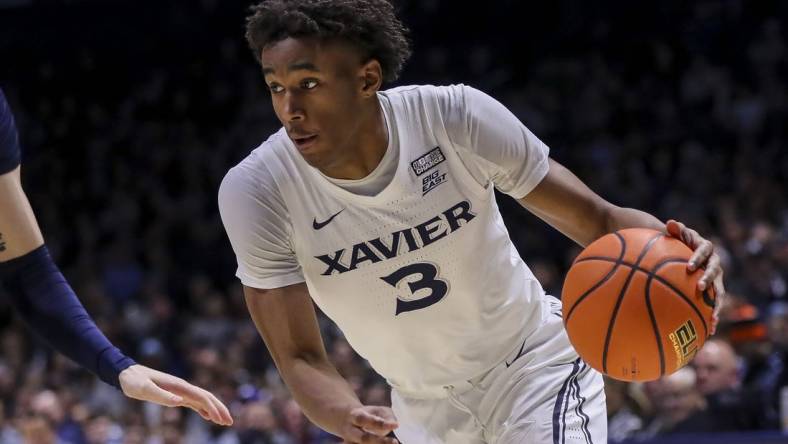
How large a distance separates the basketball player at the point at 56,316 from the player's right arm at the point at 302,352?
0.30 meters

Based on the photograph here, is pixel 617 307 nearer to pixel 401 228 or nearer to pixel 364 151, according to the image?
pixel 401 228

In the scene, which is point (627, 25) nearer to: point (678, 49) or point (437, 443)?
point (678, 49)

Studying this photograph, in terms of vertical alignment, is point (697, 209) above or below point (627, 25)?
below

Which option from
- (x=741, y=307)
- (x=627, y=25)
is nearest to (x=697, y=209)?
(x=741, y=307)

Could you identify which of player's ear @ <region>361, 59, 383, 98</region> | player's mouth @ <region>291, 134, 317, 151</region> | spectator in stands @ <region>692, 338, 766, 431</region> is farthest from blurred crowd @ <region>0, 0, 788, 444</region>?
player's mouth @ <region>291, 134, 317, 151</region>

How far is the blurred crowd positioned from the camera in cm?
781

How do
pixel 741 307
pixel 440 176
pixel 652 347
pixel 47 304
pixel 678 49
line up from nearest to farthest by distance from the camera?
pixel 47 304 → pixel 652 347 → pixel 440 176 → pixel 741 307 → pixel 678 49

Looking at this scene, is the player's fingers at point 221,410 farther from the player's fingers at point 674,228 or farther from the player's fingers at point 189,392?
the player's fingers at point 674,228

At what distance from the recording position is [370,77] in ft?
11.5

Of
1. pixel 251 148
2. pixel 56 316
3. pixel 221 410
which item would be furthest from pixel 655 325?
pixel 251 148

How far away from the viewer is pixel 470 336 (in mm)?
3631

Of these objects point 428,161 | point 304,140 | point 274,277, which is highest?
point 304,140

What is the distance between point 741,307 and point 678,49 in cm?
523

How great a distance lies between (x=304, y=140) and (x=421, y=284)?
583mm
